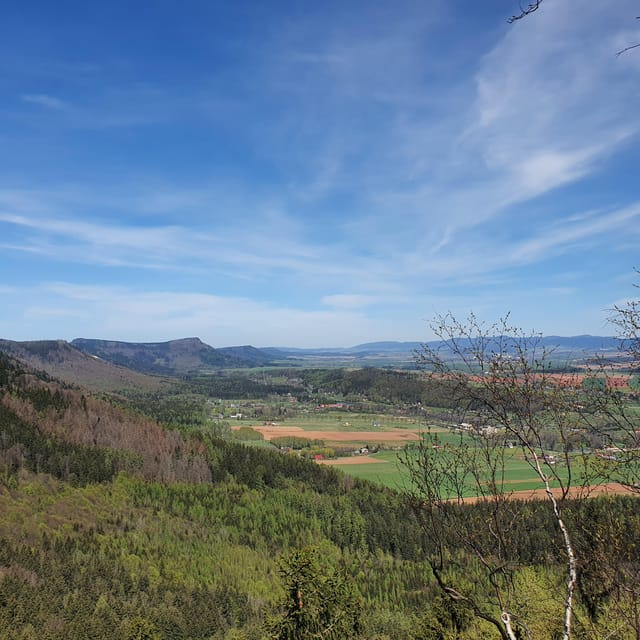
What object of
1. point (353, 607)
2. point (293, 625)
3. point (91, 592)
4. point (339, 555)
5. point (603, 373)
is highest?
point (603, 373)

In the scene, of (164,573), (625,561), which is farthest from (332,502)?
(625,561)

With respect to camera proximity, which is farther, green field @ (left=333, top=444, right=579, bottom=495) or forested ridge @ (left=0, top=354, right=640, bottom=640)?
green field @ (left=333, top=444, right=579, bottom=495)

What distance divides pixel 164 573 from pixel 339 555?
39488 mm

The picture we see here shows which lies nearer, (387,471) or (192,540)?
(192,540)

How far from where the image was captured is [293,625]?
2581 centimetres

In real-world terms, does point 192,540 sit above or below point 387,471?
below

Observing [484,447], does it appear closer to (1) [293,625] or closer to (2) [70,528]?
(1) [293,625]

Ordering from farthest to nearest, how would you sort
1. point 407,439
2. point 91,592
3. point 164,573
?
point 407,439, point 164,573, point 91,592

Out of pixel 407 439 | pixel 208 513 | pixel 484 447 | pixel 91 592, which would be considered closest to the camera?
pixel 484 447

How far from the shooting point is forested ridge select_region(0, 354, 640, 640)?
3594 cm

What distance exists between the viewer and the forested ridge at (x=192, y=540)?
35.9 metres

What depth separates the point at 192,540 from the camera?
102 m

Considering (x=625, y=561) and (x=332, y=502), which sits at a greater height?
(x=625, y=561)

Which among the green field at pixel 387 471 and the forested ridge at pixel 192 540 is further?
the green field at pixel 387 471
